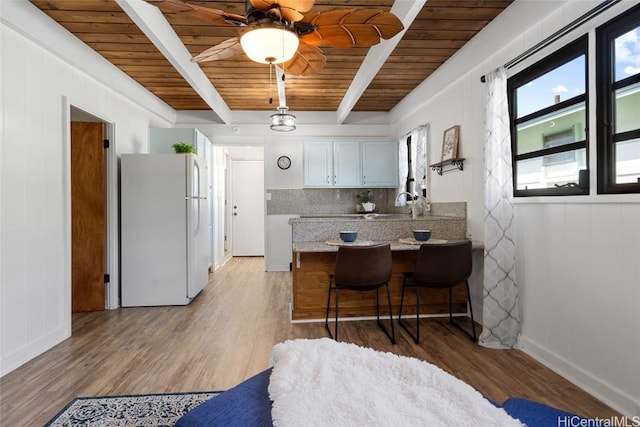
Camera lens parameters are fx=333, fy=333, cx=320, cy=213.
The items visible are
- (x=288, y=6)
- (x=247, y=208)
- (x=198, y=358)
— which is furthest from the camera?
(x=247, y=208)

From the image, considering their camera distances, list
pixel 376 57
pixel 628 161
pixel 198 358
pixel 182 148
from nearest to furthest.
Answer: pixel 628 161
pixel 198 358
pixel 376 57
pixel 182 148

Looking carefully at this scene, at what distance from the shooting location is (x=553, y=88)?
2.42 meters

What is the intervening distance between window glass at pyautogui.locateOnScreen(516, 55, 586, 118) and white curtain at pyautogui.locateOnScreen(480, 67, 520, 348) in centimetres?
18

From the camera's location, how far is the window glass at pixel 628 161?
181cm

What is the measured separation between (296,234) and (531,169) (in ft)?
7.01

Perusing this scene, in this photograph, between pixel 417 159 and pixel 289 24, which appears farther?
pixel 417 159

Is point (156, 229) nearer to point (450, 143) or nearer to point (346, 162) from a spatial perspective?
point (346, 162)

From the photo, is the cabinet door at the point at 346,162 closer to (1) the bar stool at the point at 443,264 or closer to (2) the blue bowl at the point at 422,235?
(2) the blue bowl at the point at 422,235

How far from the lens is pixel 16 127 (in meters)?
2.46

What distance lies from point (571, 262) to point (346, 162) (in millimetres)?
3844

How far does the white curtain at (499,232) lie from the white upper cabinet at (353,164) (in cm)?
287

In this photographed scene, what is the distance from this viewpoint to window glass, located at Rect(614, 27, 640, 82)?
5.95 ft

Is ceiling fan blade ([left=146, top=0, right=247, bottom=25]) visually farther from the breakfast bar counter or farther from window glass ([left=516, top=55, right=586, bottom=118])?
window glass ([left=516, top=55, right=586, bottom=118])

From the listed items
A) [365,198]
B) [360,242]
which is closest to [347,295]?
[360,242]
